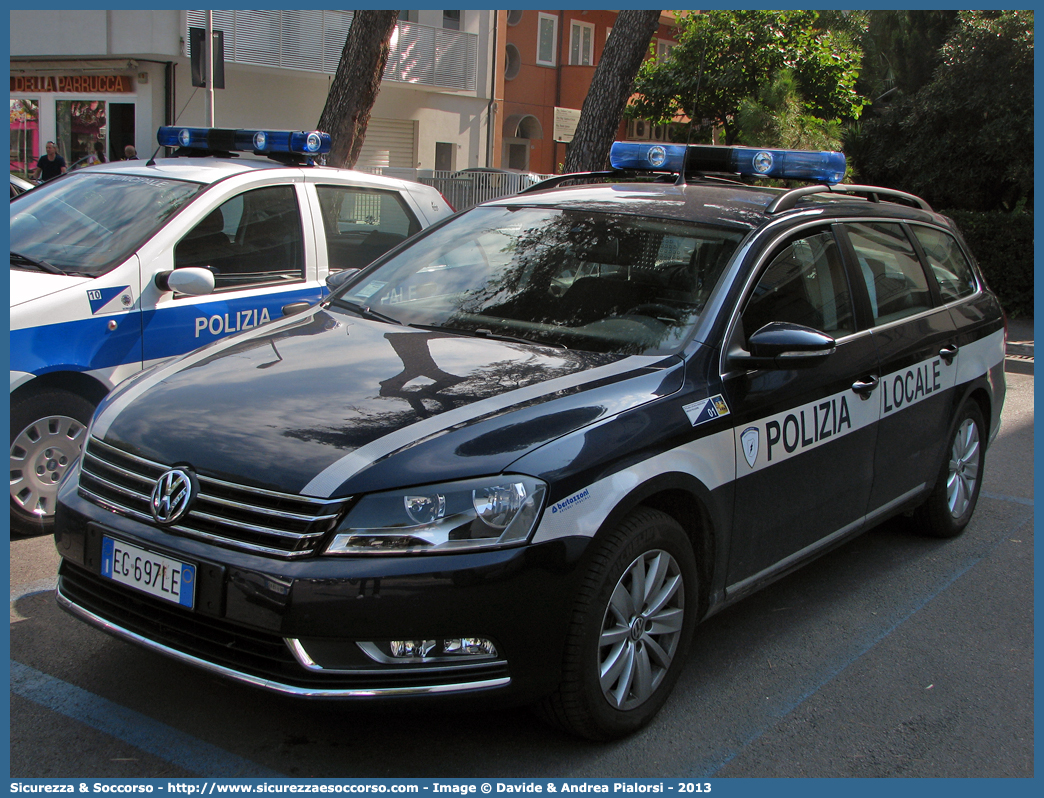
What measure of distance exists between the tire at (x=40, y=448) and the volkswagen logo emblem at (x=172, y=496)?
188 centimetres

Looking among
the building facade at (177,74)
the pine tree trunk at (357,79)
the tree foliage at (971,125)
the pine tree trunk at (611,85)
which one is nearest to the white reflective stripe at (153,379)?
the pine tree trunk at (611,85)

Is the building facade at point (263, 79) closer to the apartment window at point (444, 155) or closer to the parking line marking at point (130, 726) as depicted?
the apartment window at point (444, 155)

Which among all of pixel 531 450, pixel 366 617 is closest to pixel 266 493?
pixel 366 617

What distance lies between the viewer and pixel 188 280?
4.95m

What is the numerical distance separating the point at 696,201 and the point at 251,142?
3.29m

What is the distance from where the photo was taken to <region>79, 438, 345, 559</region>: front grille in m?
2.76

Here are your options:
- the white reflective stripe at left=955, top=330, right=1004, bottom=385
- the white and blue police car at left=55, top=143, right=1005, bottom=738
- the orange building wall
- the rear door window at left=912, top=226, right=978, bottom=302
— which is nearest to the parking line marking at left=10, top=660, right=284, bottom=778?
the white and blue police car at left=55, top=143, right=1005, bottom=738

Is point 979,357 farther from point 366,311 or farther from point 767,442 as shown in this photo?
point 366,311

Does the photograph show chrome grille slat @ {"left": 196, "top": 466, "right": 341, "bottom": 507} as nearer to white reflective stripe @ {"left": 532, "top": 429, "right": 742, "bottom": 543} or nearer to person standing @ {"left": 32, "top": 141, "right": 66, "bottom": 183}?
white reflective stripe @ {"left": 532, "top": 429, "right": 742, "bottom": 543}

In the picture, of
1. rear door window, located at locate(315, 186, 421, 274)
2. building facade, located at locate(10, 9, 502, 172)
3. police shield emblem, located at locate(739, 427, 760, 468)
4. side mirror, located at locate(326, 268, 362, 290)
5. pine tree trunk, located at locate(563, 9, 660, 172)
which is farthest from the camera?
building facade, located at locate(10, 9, 502, 172)

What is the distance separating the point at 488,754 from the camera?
314 cm

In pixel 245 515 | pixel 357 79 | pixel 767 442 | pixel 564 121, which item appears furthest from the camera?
pixel 564 121

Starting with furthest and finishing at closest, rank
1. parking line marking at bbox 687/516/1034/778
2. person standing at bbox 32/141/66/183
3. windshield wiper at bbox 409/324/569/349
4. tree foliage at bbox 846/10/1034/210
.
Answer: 1. person standing at bbox 32/141/66/183
2. tree foliage at bbox 846/10/1034/210
3. windshield wiper at bbox 409/324/569/349
4. parking line marking at bbox 687/516/1034/778

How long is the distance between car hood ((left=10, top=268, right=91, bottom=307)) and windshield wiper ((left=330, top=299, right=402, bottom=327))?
134 centimetres
